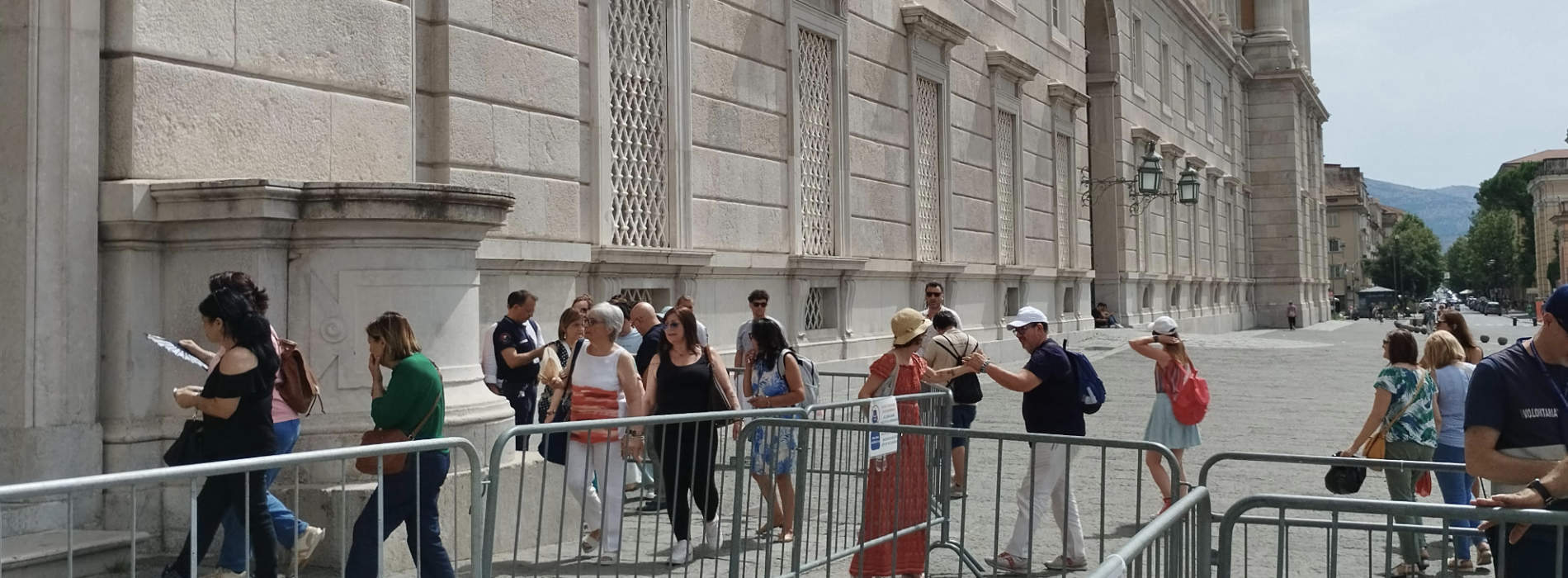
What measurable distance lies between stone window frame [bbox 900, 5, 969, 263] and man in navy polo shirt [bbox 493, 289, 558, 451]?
977cm

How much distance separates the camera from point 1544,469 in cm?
468

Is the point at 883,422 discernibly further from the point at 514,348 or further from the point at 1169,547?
the point at 1169,547

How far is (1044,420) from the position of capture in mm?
8062

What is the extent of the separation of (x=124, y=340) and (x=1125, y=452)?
8149 mm

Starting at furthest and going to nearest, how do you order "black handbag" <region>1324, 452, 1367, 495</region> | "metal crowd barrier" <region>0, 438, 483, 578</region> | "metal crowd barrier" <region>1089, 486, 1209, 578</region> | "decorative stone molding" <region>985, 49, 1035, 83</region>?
"decorative stone molding" <region>985, 49, 1035, 83</region> < "black handbag" <region>1324, 452, 1367, 495</region> < "metal crowd barrier" <region>0, 438, 483, 578</region> < "metal crowd barrier" <region>1089, 486, 1209, 578</region>

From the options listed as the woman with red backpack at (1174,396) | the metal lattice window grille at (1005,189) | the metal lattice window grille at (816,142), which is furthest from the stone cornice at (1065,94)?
the woman with red backpack at (1174,396)

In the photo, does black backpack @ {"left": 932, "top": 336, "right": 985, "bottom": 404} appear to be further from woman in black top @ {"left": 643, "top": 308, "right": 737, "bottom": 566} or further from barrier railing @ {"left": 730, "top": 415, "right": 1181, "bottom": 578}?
woman in black top @ {"left": 643, "top": 308, "right": 737, "bottom": 566}

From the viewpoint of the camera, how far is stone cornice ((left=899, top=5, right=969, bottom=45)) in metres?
18.2

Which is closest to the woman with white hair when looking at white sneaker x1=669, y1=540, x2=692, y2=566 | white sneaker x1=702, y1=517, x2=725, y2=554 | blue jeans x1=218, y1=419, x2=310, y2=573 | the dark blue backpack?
white sneaker x1=669, y1=540, x2=692, y2=566

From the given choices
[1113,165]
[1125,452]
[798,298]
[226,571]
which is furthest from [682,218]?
[1113,165]

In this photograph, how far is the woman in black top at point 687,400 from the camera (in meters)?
7.55

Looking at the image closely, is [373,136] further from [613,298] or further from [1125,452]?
[1125,452]

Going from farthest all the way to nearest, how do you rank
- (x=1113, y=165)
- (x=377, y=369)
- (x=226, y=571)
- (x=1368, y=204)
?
(x=1368, y=204), (x=1113, y=165), (x=377, y=369), (x=226, y=571)

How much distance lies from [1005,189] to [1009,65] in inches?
84.5
